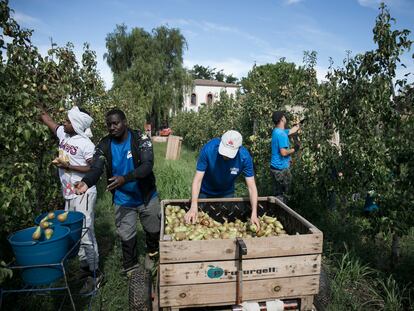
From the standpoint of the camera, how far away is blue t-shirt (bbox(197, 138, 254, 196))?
3.39m

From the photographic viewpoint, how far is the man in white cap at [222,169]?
3.09 m

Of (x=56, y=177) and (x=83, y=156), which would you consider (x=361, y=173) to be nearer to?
(x=83, y=156)

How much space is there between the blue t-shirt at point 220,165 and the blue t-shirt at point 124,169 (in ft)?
2.62

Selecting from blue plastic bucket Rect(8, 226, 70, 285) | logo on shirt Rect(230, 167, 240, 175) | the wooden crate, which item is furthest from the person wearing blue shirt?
blue plastic bucket Rect(8, 226, 70, 285)

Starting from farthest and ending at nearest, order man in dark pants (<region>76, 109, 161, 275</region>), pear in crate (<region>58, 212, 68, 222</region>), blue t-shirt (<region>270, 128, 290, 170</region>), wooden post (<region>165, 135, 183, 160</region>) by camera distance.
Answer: wooden post (<region>165, 135, 183, 160</region>), blue t-shirt (<region>270, 128, 290, 170</region>), man in dark pants (<region>76, 109, 161, 275</region>), pear in crate (<region>58, 212, 68, 222</region>)

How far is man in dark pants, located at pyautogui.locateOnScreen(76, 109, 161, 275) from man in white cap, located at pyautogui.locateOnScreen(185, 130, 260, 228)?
570mm

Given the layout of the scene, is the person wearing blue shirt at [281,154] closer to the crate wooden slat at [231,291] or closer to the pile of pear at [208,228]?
the pile of pear at [208,228]

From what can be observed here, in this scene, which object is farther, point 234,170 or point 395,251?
point 395,251

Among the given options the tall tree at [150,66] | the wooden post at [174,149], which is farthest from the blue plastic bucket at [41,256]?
the tall tree at [150,66]

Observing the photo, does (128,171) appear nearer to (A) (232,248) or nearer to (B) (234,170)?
(B) (234,170)

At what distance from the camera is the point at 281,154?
18.0 feet

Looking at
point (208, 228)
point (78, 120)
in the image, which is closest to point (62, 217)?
point (78, 120)

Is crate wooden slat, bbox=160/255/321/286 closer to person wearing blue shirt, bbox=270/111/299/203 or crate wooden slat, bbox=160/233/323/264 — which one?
crate wooden slat, bbox=160/233/323/264

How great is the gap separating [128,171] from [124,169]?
0.16 ft
